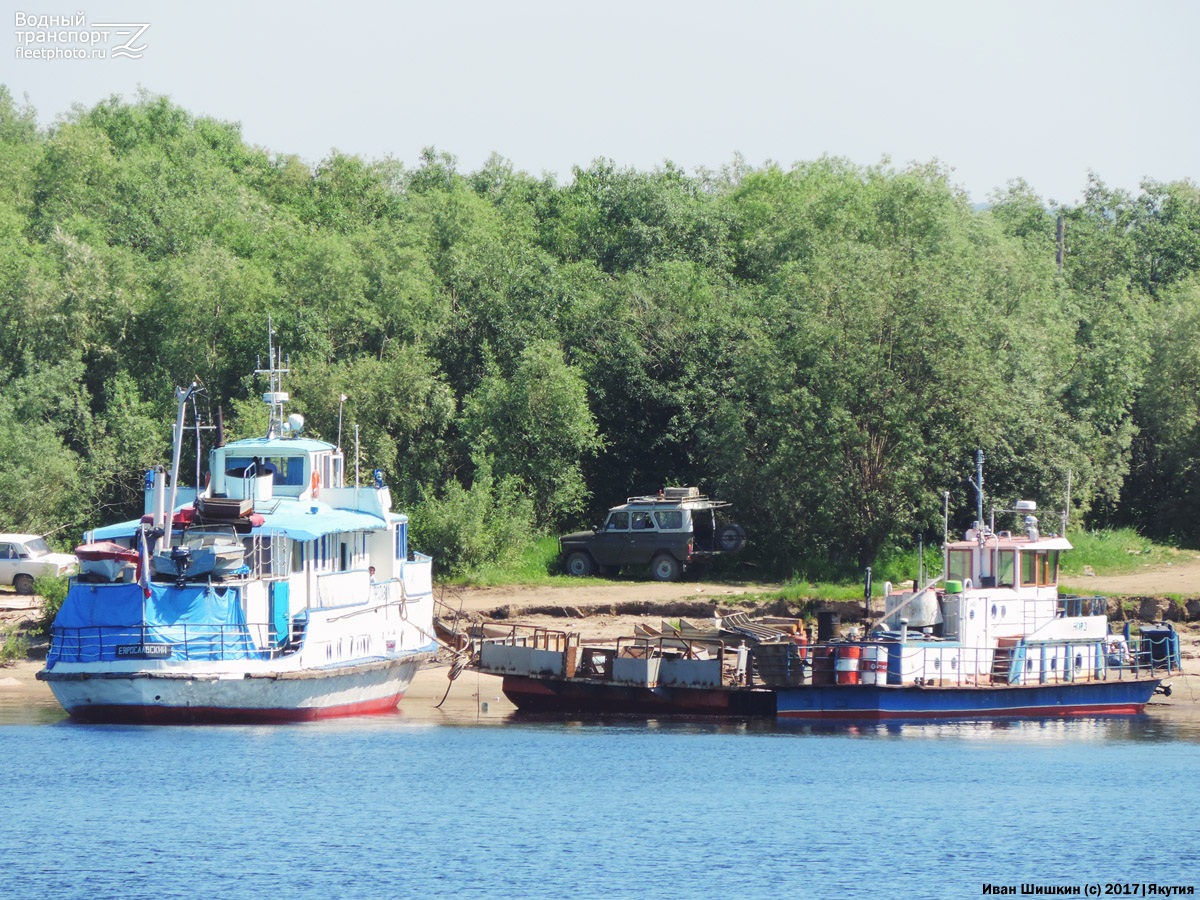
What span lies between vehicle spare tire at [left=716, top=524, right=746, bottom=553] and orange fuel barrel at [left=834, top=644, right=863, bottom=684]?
13709 millimetres

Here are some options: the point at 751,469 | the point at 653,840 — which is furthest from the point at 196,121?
the point at 653,840

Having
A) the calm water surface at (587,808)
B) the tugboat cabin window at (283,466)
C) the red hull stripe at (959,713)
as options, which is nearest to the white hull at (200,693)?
the calm water surface at (587,808)

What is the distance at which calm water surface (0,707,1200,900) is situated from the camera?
2875 centimetres

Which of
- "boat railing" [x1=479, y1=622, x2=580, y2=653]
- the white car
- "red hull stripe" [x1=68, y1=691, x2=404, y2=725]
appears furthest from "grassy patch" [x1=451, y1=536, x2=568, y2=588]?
"red hull stripe" [x1=68, y1=691, x2=404, y2=725]

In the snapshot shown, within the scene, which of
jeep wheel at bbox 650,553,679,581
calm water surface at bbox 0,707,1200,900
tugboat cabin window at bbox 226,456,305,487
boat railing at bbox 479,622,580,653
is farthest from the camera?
jeep wheel at bbox 650,553,679,581

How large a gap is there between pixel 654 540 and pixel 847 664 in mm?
13449

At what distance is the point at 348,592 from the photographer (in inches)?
1630

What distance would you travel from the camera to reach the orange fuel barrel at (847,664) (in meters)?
40.4

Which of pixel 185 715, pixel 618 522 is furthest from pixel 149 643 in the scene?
pixel 618 522

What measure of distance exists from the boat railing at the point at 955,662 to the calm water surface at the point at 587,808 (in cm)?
122

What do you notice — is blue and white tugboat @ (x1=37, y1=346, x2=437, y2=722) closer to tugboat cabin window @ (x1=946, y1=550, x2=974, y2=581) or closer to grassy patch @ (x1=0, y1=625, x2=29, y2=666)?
grassy patch @ (x1=0, y1=625, x2=29, y2=666)

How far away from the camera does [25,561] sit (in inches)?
1997

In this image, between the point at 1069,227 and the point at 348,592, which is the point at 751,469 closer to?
the point at 348,592

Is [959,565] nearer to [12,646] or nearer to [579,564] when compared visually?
[579,564]
